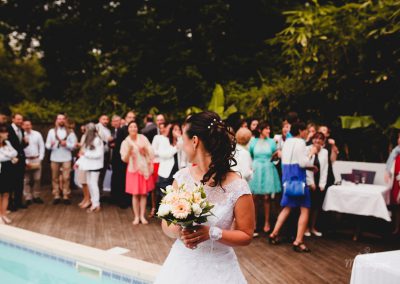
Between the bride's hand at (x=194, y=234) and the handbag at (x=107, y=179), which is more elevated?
the bride's hand at (x=194, y=234)

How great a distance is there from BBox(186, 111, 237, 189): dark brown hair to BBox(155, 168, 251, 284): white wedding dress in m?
0.08

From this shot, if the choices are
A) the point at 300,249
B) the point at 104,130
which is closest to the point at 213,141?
the point at 300,249

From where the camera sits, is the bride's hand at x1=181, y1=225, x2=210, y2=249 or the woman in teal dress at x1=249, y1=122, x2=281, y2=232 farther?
the woman in teal dress at x1=249, y1=122, x2=281, y2=232

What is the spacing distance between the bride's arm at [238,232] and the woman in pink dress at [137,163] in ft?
15.8

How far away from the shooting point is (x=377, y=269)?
104 inches

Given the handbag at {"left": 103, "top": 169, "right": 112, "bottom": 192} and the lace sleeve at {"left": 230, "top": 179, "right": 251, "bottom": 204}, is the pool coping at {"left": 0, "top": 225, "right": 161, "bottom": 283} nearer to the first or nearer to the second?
the lace sleeve at {"left": 230, "top": 179, "right": 251, "bottom": 204}

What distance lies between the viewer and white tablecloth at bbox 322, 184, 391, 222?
5.72m

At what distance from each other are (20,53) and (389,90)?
Answer: 42.8 ft

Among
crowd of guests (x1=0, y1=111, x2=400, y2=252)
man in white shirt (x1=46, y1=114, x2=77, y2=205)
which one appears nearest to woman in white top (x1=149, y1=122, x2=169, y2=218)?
crowd of guests (x1=0, y1=111, x2=400, y2=252)

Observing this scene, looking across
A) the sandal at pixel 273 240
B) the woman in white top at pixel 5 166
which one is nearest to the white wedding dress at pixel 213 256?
the sandal at pixel 273 240

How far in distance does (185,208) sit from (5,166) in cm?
582

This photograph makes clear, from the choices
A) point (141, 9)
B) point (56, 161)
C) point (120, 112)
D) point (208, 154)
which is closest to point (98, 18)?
point (141, 9)

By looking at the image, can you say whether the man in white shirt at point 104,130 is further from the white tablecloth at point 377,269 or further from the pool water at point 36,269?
the white tablecloth at point 377,269

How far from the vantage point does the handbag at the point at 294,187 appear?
5.52 m
